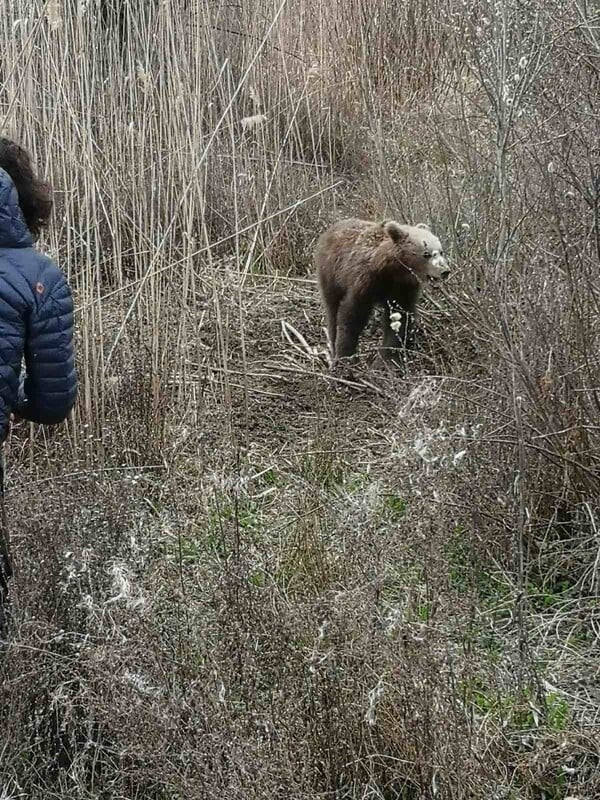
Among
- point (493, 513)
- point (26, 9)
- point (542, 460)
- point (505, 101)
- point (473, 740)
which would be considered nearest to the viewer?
point (473, 740)

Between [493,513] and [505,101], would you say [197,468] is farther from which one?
[505,101]

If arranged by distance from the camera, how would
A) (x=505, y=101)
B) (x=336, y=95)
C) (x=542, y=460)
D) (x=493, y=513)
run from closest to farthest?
1. (x=505, y=101)
2. (x=493, y=513)
3. (x=542, y=460)
4. (x=336, y=95)

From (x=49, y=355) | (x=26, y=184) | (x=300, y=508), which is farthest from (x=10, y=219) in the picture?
(x=300, y=508)

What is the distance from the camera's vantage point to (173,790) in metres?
2.46

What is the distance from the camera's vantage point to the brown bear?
550cm

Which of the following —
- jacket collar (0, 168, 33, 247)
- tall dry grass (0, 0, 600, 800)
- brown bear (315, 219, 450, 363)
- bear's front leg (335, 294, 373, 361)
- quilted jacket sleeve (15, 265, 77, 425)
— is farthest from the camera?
bear's front leg (335, 294, 373, 361)

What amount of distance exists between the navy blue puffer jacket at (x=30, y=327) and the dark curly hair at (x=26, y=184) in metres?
0.11

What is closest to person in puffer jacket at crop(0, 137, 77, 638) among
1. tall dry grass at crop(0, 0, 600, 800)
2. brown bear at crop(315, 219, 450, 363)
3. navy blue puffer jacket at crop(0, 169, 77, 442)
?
navy blue puffer jacket at crop(0, 169, 77, 442)

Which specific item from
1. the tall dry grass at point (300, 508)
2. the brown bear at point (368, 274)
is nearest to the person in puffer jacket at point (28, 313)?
the tall dry grass at point (300, 508)

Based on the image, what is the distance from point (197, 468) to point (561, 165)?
1681 millimetres

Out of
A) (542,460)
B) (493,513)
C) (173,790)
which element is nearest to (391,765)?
(173,790)

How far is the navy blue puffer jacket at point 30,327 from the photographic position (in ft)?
9.01

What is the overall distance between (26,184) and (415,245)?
2.92 metres

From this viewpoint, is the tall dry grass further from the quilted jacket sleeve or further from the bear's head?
the quilted jacket sleeve
